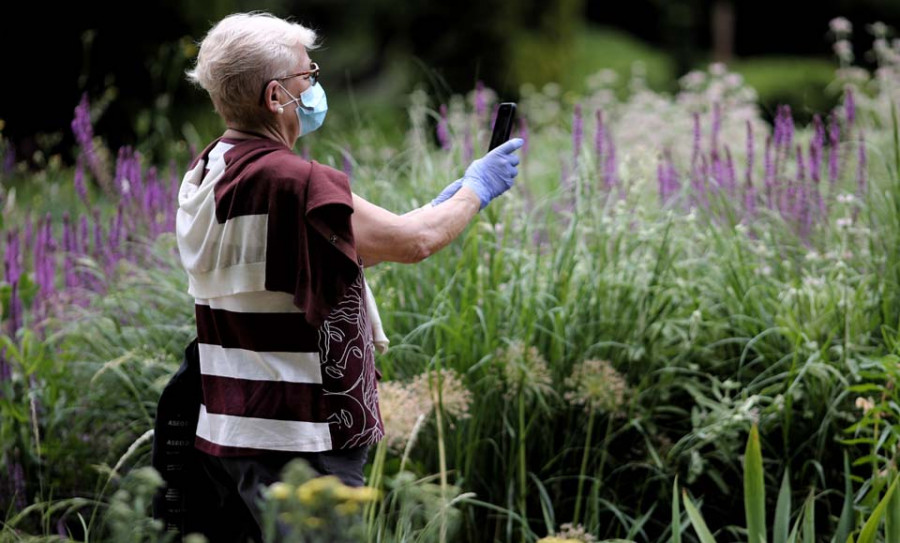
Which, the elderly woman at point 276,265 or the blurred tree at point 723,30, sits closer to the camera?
the elderly woman at point 276,265

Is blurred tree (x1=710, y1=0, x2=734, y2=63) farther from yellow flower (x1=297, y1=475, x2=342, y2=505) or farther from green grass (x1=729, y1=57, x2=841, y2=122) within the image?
yellow flower (x1=297, y1=475, x2=342, y2=505)

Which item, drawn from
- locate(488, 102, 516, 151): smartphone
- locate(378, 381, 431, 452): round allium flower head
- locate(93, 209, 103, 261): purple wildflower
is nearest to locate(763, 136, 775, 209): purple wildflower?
locate(488, 102, 516, 151): smartphone

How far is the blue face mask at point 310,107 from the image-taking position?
2.42 metres

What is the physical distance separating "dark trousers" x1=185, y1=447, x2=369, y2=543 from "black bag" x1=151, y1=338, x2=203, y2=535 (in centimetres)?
3

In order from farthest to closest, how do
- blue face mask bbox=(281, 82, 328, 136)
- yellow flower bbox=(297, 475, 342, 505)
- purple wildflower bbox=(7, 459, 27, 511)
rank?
purple wildflower bbox=(7, 459, 27, 511), blue face mask bbox=(281, 82, 328, 136), yellow flower bbox=(297, 475, 342, 505)

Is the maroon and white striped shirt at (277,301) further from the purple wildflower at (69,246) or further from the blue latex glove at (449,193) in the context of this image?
the purple wildflower at (69,246)

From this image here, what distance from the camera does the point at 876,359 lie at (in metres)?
3.04

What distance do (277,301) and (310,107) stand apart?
470 millimetres

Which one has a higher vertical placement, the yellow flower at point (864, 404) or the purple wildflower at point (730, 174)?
the purple wildflower at point (730, 174)

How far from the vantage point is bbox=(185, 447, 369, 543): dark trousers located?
2334 millimetres

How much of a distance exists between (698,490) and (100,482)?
202cm

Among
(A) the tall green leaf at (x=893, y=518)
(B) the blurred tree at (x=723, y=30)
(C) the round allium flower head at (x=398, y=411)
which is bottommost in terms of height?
(A) the tall green leaf at (x=893, y=518)

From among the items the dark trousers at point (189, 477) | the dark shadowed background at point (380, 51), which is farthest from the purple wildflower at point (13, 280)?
the dark trousers at point (189, 477)

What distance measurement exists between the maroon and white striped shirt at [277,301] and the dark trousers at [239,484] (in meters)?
0.04
